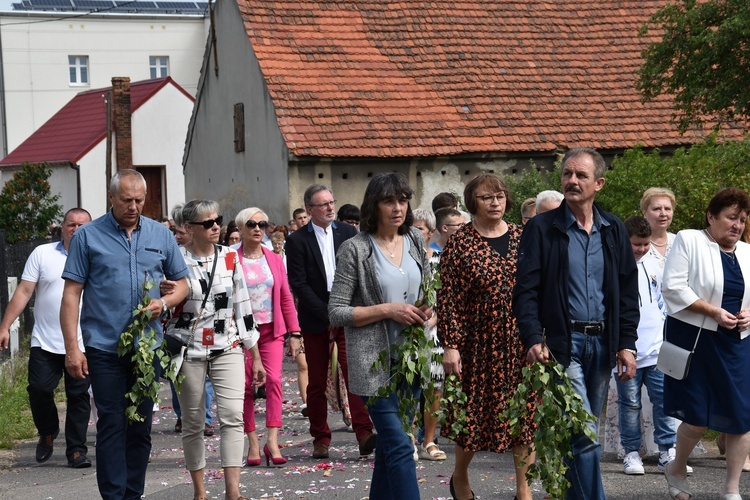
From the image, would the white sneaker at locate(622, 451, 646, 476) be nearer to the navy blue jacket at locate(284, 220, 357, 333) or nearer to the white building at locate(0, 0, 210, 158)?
the navy blue jacket at locate(284, 220, 357, 333)

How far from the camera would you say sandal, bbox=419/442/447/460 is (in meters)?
9.38

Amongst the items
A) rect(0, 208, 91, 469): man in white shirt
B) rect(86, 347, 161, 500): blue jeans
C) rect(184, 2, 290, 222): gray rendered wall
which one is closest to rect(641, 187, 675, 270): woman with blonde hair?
rect(86, 347, 161, 500): blue jeans

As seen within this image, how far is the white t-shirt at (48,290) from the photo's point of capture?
989 cm

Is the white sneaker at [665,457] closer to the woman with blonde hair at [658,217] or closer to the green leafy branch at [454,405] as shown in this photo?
the woman with blonde hair at [658,217]

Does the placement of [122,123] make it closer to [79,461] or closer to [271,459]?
[79,461]

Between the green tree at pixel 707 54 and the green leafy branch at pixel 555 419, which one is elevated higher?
the green tree at pixel 707 54

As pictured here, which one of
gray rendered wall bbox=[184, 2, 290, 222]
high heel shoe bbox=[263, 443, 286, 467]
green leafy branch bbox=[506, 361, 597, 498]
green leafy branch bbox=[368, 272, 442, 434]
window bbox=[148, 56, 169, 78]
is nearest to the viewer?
green leafy branch bbox=[506, 361, 597, 498]

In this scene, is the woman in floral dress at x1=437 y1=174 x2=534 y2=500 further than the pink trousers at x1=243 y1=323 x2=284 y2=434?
No

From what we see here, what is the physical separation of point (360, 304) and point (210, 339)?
4.50 feet

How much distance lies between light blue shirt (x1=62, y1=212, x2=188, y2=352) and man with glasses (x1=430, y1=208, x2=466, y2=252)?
3142mm

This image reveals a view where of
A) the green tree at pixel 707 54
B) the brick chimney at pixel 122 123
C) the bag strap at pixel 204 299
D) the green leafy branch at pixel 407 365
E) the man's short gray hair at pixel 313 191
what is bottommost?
the green leafy branch at pixel 407 365

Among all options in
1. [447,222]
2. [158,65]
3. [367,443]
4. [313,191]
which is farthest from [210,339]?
[158,65]

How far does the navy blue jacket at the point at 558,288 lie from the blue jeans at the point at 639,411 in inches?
100

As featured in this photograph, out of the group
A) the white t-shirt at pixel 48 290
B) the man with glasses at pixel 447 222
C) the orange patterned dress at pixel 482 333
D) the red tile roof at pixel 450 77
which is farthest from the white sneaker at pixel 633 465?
the red tile roof at pixel 450 77
